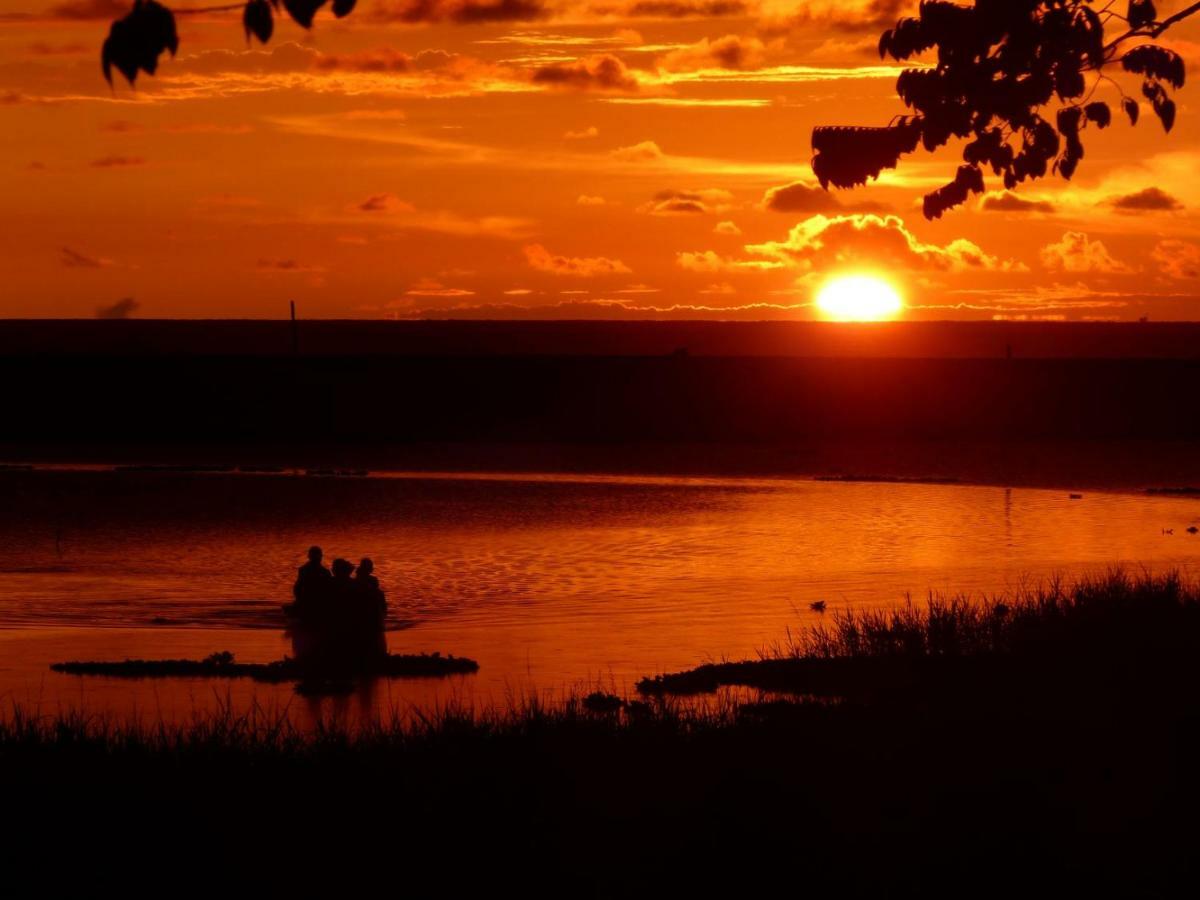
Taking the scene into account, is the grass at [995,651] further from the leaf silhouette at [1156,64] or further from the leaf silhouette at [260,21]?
the leaf silhouette at [260,21]

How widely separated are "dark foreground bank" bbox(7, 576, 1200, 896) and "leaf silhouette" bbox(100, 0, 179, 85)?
183 inches

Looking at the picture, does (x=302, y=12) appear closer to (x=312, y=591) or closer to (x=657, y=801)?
(x=657, y=801)

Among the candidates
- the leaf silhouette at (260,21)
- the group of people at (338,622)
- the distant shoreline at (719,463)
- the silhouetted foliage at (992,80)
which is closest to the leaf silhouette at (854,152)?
the silhouetted foliage at (992,80)

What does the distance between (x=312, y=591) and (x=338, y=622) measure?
0.43 m

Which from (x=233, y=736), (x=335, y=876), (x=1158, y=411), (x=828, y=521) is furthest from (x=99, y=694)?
(x=1158, y=411)

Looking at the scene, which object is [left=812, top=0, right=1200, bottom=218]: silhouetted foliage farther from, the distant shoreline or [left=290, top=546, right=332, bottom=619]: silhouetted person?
the distant shoreline

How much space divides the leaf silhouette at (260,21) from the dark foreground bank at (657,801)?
4519 millimetres

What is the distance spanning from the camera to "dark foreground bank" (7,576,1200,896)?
9.55m

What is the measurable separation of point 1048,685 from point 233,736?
632 centimetres

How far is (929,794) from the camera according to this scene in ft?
35.6

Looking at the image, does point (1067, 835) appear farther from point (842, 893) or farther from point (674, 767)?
point (674, 767)

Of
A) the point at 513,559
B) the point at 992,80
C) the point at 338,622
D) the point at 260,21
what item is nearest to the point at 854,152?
the point at 992,80

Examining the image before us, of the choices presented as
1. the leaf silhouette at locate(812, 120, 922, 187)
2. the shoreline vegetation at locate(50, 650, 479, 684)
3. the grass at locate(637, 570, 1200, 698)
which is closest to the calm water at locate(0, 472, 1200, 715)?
the shoreline vegetation at locate(50, 650, 479, 684)

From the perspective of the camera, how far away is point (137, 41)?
6.19m
